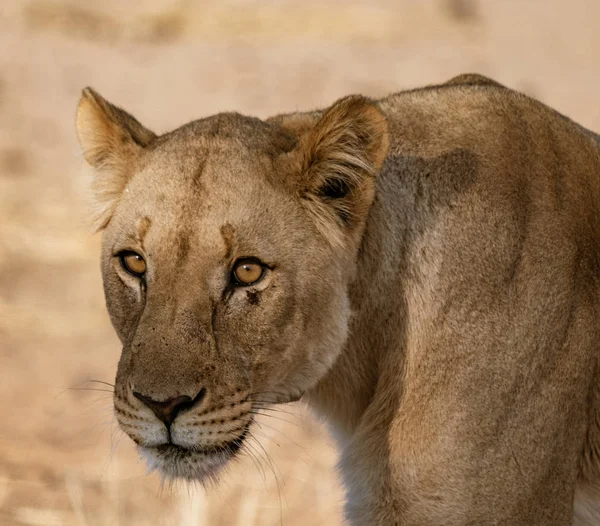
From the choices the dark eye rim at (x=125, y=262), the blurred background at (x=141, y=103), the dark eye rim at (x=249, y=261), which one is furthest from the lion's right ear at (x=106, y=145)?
the blurred background at (x=141, y=103)

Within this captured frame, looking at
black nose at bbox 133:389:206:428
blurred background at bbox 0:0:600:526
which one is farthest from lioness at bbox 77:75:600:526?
blurred background at bbox 0:0:600:526

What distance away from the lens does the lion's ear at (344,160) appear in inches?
135

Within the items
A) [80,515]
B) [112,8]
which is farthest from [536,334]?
[112,8]

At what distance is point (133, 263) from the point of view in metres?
3.43

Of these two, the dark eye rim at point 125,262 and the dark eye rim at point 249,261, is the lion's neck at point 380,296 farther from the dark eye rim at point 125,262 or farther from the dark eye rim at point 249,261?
the dark eye rim at point 125,262

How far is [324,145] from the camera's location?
3449mm

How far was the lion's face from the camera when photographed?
324 centimetres

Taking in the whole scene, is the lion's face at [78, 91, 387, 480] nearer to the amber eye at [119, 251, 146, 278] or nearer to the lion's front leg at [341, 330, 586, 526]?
the amber eye at [119, 251, 146, 278]

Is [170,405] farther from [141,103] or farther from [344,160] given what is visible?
[141,103]

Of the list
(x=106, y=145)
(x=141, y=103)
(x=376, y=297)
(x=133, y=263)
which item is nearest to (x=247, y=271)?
(x=133, y=263)

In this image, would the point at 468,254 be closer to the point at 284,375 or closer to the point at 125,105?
the point at 284,375

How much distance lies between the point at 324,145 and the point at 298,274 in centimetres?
34

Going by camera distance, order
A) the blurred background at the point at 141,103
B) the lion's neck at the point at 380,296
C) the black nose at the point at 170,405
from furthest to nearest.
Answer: the blurred background at the point at 141,103
the lion's neck at the point at 380,296
the black nose at the point at 170,405

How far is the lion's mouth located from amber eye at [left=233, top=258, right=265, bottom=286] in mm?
397
